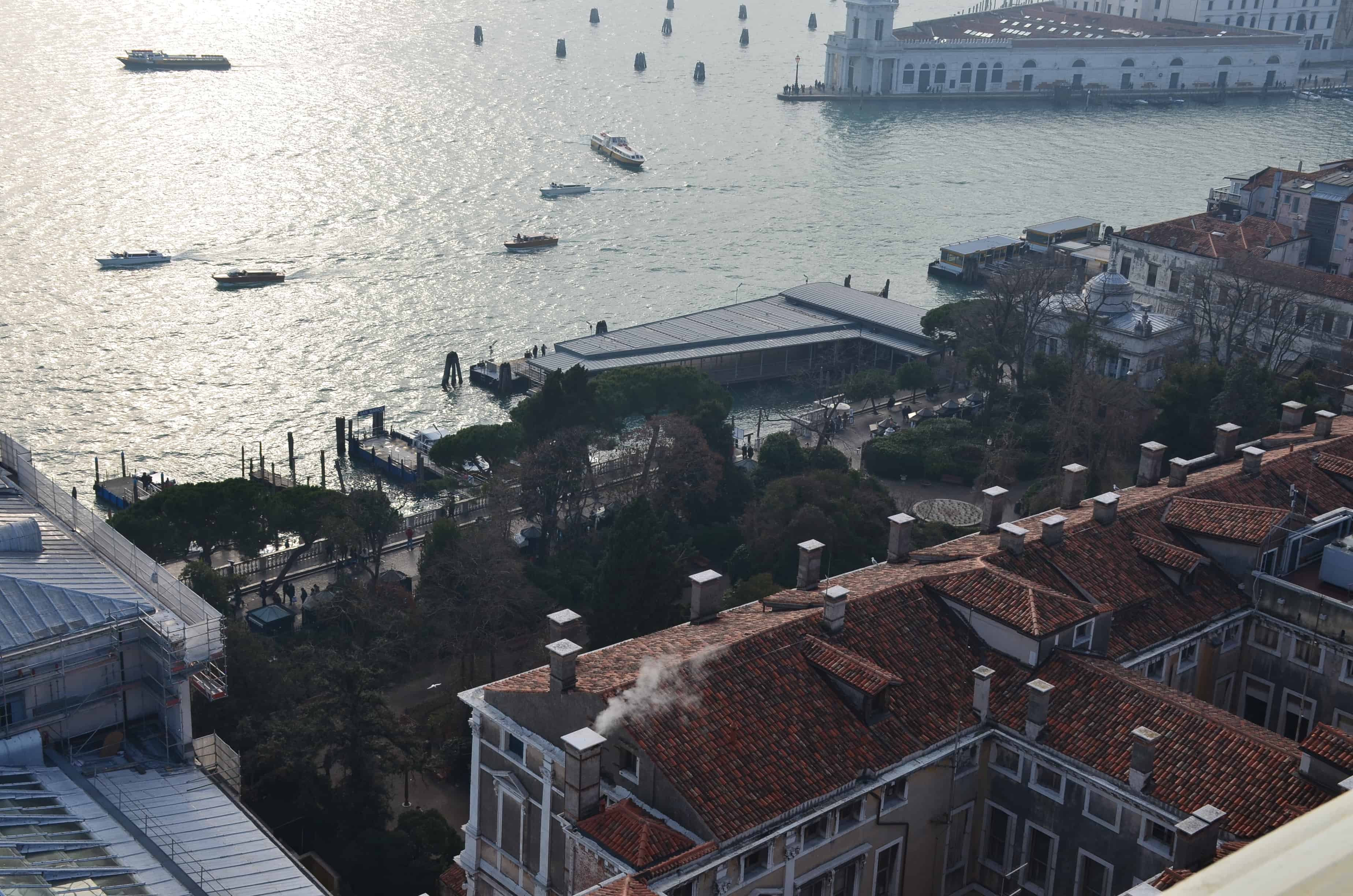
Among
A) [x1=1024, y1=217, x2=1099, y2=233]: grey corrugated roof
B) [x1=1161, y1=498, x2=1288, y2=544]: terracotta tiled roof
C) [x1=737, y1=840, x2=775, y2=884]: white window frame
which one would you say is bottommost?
[x1=737, y1=840, x2=775, y2=884]: white window frame

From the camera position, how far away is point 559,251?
2904 inches

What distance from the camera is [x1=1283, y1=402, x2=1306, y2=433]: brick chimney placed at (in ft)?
105

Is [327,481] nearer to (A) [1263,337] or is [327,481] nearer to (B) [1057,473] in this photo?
(B) [1057,473]

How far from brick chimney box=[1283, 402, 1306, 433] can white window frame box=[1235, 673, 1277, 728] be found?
9.15m

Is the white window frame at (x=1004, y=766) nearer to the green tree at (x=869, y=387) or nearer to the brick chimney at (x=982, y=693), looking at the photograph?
the brick chimney at (x=982, y=693)

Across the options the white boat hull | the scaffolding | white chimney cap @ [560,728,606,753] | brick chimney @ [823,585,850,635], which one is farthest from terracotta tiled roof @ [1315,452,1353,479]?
the white boat hull

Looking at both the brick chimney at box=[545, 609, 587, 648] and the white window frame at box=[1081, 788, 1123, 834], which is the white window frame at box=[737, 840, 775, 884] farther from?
the white window frame at box=[1081, 788, 1123, 834]

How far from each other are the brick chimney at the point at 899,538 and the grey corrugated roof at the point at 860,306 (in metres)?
33.4

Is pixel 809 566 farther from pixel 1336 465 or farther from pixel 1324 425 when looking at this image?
pixel 1324 425

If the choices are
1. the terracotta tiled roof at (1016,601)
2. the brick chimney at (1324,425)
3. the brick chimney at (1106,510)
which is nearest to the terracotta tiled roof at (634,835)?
the terracotta tiled roof at (1016,601)

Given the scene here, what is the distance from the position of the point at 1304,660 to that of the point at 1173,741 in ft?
18.7

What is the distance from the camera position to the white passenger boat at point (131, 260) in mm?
67188

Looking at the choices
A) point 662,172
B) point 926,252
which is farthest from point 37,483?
point 662,172

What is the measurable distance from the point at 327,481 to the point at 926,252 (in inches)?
1538
